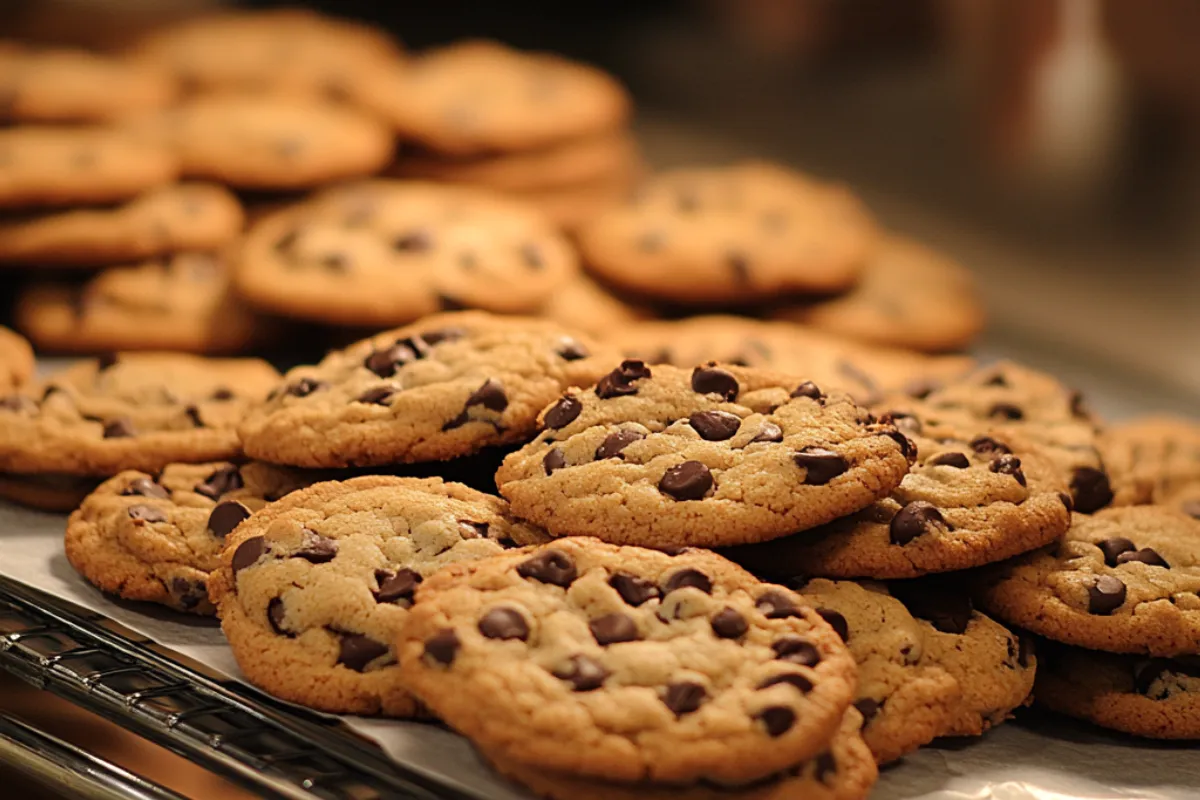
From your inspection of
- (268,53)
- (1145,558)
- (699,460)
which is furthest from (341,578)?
(268,53)

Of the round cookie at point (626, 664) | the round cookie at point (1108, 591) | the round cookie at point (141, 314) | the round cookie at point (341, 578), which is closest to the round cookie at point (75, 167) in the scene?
the round cookie at point (141, 314)

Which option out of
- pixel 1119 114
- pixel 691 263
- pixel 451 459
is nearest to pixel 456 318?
pixel 451 459

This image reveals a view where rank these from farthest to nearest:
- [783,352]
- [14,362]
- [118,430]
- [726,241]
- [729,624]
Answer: [726,241] → [783,352] → [14,362] → [118,430] → [729,624]

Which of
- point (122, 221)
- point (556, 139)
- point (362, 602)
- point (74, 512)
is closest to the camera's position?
point (362, 602)

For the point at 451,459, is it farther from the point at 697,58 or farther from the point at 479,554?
the point at 697,58

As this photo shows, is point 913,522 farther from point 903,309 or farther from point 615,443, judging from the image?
point 903,309

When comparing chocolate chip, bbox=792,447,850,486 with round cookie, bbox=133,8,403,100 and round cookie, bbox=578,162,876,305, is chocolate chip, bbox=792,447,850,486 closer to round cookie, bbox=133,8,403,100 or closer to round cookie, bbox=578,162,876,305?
round cookie, bbox=578,162,876,305
